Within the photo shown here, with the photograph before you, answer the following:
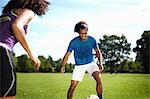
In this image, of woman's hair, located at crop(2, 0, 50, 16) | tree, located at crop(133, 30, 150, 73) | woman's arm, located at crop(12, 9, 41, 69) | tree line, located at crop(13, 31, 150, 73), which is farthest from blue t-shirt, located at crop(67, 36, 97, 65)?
woman's arm, located at crop(12, 9, 41, 69)

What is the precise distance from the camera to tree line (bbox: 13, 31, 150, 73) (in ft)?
12.7

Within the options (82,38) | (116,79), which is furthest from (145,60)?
(82,38)

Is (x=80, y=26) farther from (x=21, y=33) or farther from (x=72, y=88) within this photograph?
(x=21, y=33)

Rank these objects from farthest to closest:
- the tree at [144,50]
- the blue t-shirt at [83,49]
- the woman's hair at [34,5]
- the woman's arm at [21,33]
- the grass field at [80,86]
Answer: the tree at [144,50], the grass field at [80,86], the blue t-shirt at [83,49], the woman's hair at [34,5], the woman's arm at [21,33]

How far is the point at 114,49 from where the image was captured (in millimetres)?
4141

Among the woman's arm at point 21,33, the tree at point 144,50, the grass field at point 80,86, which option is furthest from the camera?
the tree at point 144,50

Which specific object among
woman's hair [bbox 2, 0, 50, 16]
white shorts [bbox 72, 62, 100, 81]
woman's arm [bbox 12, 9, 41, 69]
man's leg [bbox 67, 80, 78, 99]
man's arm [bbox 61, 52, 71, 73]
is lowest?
man's leg [bbox 67, 80, 78, 99]

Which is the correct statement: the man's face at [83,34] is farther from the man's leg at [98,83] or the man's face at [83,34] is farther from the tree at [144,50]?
the tree at [144,50]

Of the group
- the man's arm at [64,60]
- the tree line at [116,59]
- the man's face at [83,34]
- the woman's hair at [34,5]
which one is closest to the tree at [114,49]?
the tree line at [116,59]

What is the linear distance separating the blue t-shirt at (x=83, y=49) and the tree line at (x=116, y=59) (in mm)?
104

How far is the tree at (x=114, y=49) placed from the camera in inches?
153

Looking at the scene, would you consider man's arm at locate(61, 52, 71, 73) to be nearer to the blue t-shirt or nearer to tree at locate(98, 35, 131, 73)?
the blue t-shirt

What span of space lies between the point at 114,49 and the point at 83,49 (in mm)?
578

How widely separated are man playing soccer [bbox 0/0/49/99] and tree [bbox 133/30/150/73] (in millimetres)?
1818
